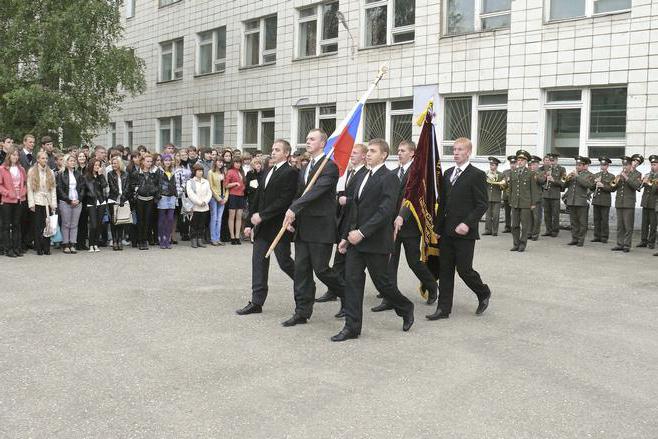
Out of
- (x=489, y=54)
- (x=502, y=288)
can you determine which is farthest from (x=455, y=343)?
(x=489, y=54)

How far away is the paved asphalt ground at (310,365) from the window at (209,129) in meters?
18.9

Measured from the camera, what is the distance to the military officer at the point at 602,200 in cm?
1513

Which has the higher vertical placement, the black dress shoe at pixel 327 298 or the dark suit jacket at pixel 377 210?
the dark suit jacket at pixel 377 210

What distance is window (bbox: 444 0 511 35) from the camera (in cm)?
1853

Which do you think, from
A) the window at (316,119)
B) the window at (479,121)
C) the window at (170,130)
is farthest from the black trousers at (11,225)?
the window at (170,130)

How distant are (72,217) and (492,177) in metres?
9.64

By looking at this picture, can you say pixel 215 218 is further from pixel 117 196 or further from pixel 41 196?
pixel 41 196

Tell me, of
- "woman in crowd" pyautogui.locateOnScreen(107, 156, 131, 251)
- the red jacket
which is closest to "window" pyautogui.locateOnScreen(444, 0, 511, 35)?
"woman in crowd" pyautogui.locateOnScreen(107, 156, 131, 251)

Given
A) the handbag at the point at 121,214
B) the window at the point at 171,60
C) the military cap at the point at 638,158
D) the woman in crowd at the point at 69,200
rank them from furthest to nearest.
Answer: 1. the window at the point at 171,60
2. the military cap at the point at 638,158
3. the handbag at the point at 121,214
4. the woman in crowd at the point at 69,200

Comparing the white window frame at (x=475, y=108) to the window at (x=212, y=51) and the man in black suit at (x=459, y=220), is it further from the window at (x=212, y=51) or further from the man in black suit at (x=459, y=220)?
the window at (x=212, y=51)

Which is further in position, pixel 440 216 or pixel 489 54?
pixel 489 54

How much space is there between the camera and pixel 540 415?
468 cm

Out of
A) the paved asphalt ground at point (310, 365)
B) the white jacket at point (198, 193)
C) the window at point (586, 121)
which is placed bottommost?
the paved asphalt ground at point (310, 365)

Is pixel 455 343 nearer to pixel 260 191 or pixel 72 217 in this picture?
pixel 260 191
